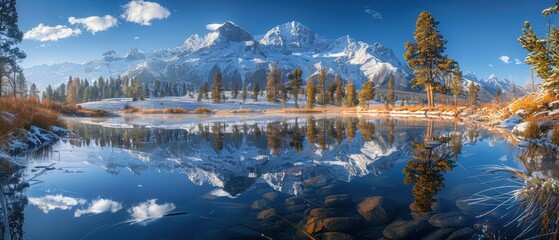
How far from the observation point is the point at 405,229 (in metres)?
3.31

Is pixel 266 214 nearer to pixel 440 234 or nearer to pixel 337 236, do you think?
pixel 337 236

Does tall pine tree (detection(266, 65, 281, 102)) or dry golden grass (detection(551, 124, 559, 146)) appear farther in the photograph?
tall pine tree (detection(266, 65, 281, 102))

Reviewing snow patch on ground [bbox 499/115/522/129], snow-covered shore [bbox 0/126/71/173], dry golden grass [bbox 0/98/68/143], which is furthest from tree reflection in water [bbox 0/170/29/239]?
snow patch on ground [bbox 499/115/522/129]

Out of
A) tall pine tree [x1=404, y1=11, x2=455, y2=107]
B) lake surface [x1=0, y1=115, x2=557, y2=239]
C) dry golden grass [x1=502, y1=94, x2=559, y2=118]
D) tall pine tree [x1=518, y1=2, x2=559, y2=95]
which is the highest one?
tall pine tree [x1=404, y1=11, x2=455, y2=107]

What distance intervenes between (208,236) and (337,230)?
1384 millimetres

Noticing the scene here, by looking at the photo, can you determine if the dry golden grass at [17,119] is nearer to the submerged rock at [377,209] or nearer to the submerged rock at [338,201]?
the submerged rock at [338,201]

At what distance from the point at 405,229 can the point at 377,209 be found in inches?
23.7

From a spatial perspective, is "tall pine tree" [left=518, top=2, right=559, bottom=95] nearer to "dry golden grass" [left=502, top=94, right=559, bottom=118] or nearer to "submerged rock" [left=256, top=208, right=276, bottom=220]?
"dry golden grass" [left=502, top=94, right=559, bottom=118]

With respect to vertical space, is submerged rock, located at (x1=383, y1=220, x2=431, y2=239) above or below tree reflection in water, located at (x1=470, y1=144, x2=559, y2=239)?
below

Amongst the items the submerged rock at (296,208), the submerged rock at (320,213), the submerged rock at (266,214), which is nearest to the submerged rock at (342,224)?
the submerged rock at (320,213)

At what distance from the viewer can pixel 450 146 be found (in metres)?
9.27

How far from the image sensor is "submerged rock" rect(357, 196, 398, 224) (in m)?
3.66

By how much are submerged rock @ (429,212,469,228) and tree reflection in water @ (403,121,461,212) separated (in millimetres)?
244

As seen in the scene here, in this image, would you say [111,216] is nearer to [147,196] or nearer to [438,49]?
[147,196]
